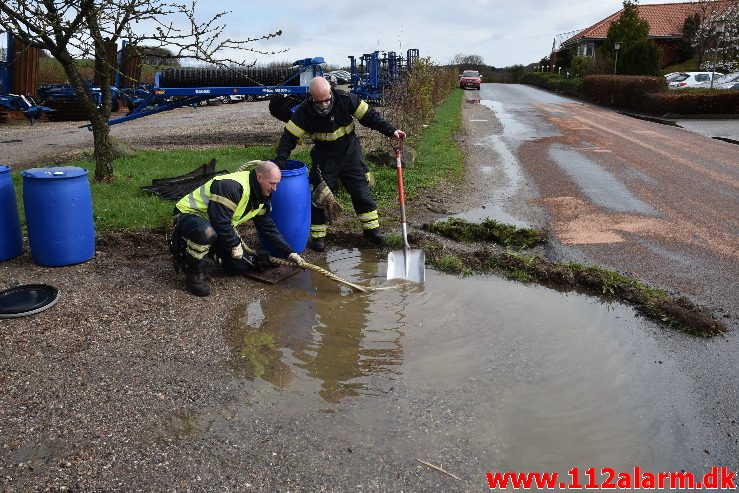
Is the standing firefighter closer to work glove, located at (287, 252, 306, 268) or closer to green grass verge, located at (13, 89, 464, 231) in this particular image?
work glove, located at (287, 252, 306, 268)

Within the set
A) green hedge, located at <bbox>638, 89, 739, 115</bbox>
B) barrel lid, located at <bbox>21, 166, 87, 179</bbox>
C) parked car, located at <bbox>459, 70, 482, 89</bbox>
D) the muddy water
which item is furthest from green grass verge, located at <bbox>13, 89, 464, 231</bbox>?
parked car, located at <bbox>459, 70, 482, 89</bbox>

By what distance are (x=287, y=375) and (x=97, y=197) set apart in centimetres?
541

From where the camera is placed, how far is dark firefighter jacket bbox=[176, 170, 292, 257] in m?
5.09

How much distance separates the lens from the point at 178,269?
18.1ft

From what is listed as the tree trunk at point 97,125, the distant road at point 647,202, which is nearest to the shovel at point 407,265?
the distant road at point 647,202

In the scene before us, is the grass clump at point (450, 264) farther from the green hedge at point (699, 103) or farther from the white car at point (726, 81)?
the white car at point (726, 81)

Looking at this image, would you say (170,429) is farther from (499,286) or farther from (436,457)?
(499,286)

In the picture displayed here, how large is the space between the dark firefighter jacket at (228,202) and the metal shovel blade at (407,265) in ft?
3.18

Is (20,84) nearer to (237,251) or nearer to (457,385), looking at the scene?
(237,251)

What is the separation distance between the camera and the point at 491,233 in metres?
6.76

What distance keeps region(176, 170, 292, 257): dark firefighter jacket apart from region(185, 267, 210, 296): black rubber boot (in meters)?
0.35

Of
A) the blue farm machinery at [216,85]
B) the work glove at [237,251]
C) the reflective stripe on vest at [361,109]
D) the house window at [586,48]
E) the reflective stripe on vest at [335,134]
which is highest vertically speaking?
the house window at [586,48]

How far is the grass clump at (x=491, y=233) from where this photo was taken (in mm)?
6641

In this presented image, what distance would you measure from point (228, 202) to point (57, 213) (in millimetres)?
1707
